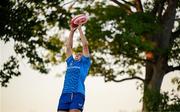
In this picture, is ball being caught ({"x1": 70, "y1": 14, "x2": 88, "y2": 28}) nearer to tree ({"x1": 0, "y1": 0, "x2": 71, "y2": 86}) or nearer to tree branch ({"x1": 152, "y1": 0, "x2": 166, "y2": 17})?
tree ({"x1": 0, "y1": 0, "x2": 71, "y2": 86})

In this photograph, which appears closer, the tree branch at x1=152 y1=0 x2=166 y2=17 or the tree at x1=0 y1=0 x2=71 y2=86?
the tree at x1=0 y1=0 x2=71 y2=86

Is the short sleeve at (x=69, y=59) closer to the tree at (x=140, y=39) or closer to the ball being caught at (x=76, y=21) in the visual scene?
the ball being caught at (x=76, y=21)

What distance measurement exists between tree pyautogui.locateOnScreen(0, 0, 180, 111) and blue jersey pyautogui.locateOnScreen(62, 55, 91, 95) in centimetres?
Result: 1033

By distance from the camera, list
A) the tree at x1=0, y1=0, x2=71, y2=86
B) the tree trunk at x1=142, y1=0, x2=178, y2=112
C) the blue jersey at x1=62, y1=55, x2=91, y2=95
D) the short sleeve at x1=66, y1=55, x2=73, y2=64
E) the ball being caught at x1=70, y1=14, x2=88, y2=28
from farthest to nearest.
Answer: the tree trunk at x1=142, y1=0, x2=178, y2=112 < the tree at x1=0, y1=0, x2=71, y2=86 < the ball being caught at x1=70, y1=14, x2=88, y2=28 < the short sleeve at x1=66, y1=55, x2=73, y2=64 < the blue jersey at x1=62, y1=55, x2=91, y2=95

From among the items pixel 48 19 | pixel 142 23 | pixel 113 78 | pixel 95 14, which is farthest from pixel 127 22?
pixel 113 78

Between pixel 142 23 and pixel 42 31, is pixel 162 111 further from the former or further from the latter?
pixel 42 31

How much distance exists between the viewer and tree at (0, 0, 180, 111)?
1803 centimetres

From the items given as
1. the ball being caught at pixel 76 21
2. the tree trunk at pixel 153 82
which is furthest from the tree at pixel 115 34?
the ball being caught at pixel 76 21

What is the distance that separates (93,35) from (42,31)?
2189 millimetres

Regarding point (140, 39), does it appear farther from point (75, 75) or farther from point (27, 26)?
point (75, 75)

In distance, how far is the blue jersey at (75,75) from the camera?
6973 millimetres

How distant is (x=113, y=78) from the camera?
23125mm

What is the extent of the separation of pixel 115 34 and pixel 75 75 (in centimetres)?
1214

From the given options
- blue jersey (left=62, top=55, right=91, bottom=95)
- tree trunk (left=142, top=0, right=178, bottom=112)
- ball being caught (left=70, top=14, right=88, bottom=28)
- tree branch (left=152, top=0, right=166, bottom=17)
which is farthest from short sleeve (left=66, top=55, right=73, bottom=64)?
tree branch (left=152, top=0, right=166, bottom=17)
